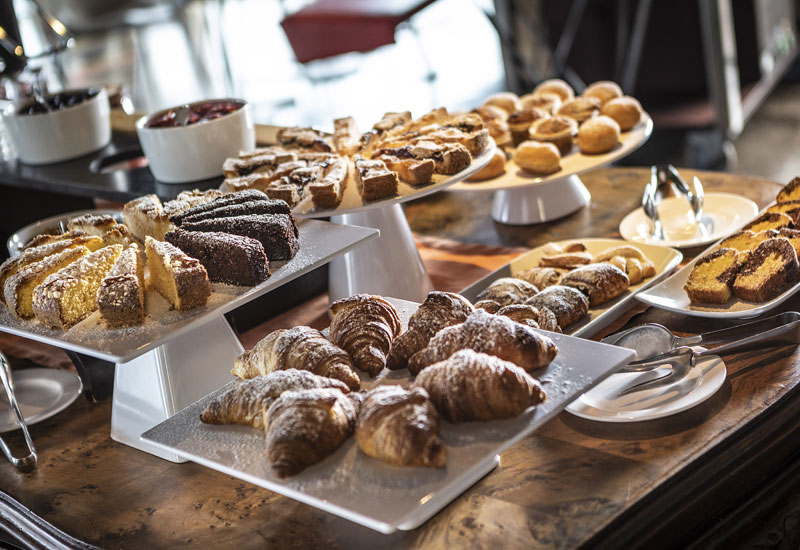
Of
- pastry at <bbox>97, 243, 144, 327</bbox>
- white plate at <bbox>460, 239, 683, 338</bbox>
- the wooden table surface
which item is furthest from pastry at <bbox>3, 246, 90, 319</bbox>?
white plate at <bbox>460, 239, 683, 338</bbox>

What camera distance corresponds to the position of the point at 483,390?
2.81 ft

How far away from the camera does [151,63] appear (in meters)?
7.79

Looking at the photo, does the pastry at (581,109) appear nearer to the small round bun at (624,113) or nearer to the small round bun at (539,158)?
the small round bun at (624,113)

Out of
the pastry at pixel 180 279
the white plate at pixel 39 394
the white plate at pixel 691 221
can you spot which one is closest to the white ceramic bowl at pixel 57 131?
the white plate at pixel 39 394

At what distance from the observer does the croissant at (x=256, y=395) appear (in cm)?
94

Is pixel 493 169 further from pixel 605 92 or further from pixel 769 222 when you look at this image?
pixel 769 222

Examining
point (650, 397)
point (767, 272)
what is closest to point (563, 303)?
point (650, 397)

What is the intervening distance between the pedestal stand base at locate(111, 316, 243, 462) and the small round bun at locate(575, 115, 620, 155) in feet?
3.13

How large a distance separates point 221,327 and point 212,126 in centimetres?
56

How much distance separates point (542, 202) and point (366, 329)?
995mm

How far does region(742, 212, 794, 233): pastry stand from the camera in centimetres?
144

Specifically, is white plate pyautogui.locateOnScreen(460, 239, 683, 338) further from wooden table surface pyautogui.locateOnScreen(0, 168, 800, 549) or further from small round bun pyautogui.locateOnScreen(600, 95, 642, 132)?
small round bun pyautogui.locateOnScreen(600, 95, 642, 132)

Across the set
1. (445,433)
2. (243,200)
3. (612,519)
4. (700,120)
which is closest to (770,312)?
(612,519)

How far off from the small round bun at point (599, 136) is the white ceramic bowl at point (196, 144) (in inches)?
28.6
